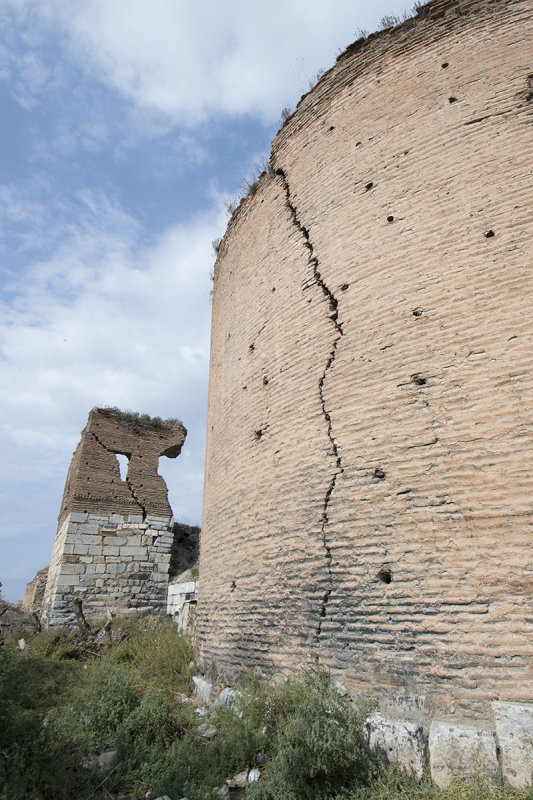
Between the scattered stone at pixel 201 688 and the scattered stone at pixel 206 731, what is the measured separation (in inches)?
35.9

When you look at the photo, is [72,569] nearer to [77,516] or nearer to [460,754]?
[77,516]

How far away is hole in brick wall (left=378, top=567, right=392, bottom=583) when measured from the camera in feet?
12.3

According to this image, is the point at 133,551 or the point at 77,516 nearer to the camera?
the point at 77,516

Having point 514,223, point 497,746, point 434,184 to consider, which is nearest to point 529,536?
point 497,746

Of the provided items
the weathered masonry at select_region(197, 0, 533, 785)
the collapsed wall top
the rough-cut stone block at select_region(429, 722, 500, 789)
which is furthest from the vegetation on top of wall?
the rough-cut stone block at select_region(429, 722, 500, 789)

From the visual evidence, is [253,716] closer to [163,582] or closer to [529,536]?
[529,536]

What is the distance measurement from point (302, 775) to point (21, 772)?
1.82 m

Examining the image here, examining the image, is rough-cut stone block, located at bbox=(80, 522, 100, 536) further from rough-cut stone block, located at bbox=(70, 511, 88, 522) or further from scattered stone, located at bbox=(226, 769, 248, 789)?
scattered stone, located at bbox=(226, 769, 248, 789)

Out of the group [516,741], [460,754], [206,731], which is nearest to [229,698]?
[206,731]

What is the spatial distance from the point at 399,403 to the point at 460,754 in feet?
7.81

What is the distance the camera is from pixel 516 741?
2.76m

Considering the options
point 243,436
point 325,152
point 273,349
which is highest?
point 325,152

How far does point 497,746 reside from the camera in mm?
2834

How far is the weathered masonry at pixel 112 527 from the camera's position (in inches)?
380
